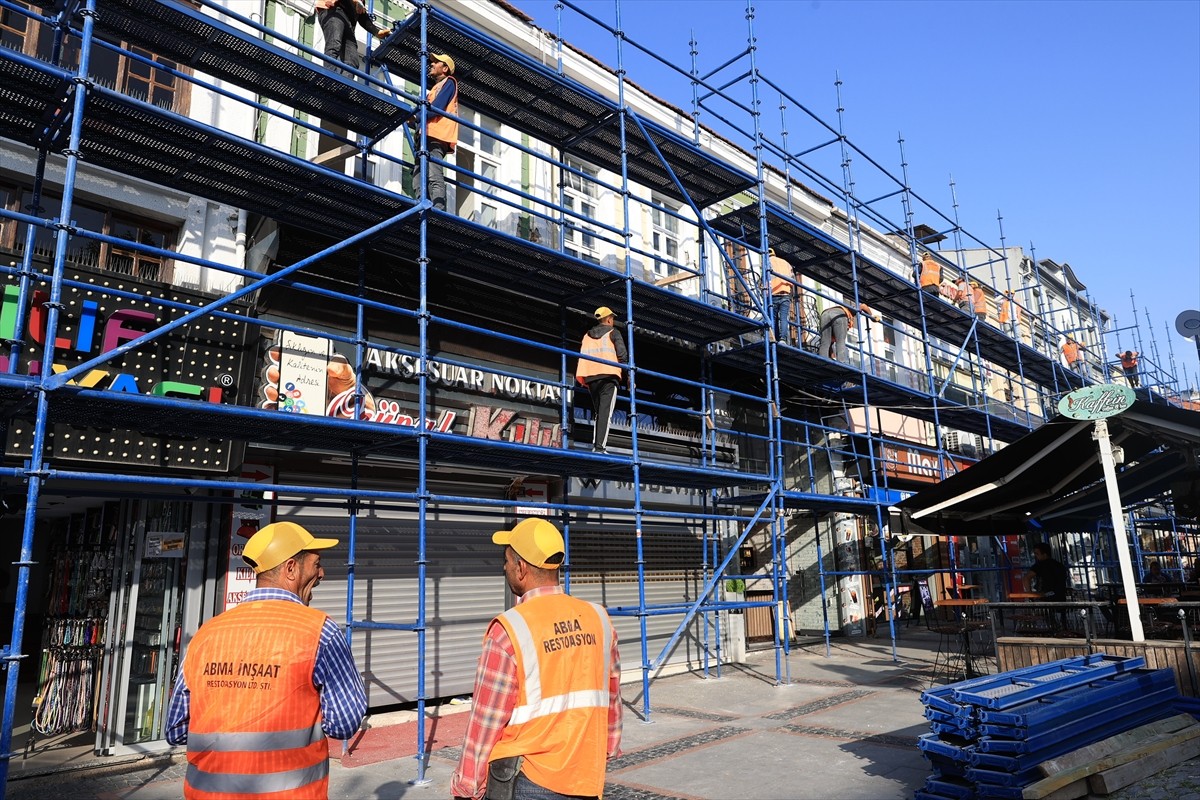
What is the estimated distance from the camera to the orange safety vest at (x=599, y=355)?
412 inches

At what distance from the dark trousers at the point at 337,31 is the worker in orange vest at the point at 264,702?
7.25m

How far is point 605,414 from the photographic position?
10594 millimetres

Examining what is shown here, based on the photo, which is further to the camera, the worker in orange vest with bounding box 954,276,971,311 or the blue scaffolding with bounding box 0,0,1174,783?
the worker in orange vest with bounding box 954,276,971,311

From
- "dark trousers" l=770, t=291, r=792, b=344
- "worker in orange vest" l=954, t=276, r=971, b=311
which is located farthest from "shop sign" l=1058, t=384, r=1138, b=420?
"worker in orange vest" l=954, t=276, r=971, b=311

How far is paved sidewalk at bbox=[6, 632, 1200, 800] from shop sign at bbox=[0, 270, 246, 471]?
294cm

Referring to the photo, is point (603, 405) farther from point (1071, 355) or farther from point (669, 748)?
point (1071, 355)

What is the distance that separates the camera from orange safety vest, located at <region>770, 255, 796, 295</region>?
48.8 feet

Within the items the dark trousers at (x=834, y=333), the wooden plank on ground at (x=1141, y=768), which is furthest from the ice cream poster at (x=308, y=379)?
the dark trousers at (x=834, y=333)

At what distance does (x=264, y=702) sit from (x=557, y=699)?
109cm

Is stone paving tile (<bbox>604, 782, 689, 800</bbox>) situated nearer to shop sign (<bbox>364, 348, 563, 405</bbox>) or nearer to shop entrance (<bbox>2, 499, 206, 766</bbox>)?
shop entrance (<bbox>2, 499, 206, 766</bbox>)

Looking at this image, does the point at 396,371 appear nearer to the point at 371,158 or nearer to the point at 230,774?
the point at 371,158

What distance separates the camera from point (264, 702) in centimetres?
304

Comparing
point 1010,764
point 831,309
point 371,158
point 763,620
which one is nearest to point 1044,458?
point 1010,764

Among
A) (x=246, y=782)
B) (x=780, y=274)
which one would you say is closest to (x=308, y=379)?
(x=246, y=782)
